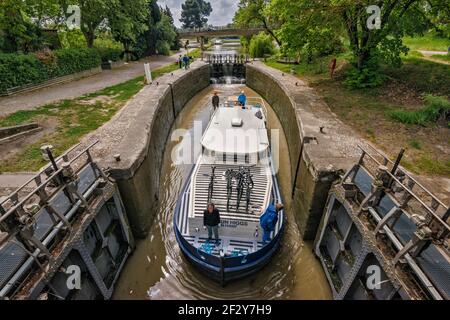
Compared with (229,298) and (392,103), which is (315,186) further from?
(392,103)

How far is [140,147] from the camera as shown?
9617 mm

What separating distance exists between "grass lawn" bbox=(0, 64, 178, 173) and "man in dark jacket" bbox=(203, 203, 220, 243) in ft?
22.0

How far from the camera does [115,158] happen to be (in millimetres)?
8172

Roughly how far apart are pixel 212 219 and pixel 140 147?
446 centimetres

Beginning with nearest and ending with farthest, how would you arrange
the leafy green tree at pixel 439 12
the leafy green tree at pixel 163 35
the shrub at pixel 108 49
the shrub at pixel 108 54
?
the leafy green tree at pixel 439 12
the shrub at pixel 108 54
the shrub at pixel 108 49
the leafy green tree at pixel 163 35

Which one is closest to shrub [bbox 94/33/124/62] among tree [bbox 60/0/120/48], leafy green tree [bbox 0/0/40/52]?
Result: tree [bbox 60/0/120/48]

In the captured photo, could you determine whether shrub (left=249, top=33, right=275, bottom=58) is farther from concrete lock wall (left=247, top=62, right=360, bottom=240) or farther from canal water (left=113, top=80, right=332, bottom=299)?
canal water (left=113, top=80, right=332, bottom=299)

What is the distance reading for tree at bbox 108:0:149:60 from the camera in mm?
28234

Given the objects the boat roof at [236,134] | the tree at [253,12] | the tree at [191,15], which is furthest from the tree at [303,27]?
the tree at [191,15]

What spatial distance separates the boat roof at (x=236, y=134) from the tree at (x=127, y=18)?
23.0 metres

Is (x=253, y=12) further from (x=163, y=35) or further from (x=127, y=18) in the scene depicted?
(x=127, y=18)

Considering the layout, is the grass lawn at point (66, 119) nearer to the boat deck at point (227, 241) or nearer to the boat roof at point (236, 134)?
the boat deck at point (227, 241)

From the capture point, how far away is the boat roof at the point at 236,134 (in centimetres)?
982

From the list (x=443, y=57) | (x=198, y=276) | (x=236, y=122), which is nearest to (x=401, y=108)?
(x=236, y=122)
